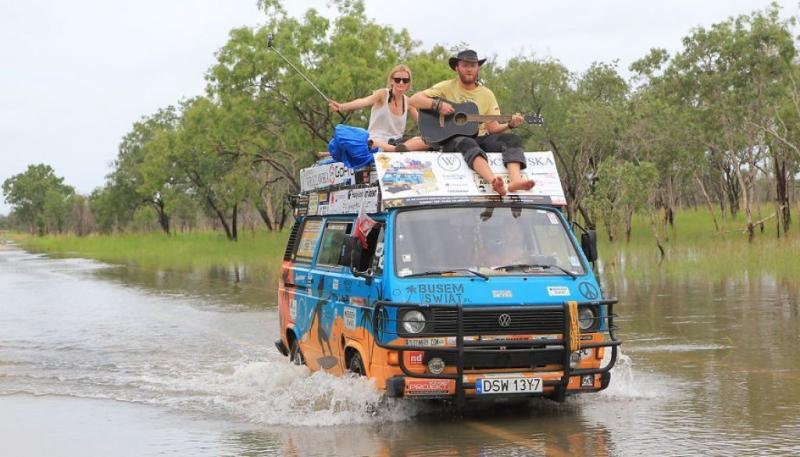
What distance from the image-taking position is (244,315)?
20859mm

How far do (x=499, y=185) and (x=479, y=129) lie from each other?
1.37m

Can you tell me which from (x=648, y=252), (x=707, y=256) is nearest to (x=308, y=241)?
(x=707, y=256)

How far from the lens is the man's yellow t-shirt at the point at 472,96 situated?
37.2 feet

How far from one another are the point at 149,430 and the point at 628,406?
4161 mm

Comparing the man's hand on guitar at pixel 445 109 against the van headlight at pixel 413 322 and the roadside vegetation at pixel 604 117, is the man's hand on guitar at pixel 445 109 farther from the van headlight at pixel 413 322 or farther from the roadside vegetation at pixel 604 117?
the roadside vegetation at pixel 604 117

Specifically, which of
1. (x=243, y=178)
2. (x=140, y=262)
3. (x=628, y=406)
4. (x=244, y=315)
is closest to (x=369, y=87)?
(x=140, y=262)

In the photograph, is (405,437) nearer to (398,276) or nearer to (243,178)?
(398,276)

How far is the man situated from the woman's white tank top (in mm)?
617

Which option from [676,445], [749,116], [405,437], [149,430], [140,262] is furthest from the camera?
[140,262]

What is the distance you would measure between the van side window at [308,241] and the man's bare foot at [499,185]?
242 centimetres

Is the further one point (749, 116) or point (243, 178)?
point (243, 178)

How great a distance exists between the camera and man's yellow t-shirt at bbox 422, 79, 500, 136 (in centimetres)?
1133

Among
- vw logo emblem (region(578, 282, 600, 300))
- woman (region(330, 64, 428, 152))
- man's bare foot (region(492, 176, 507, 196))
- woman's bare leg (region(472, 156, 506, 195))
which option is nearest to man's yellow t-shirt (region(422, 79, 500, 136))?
woman (region(330, 64, 428, 152))

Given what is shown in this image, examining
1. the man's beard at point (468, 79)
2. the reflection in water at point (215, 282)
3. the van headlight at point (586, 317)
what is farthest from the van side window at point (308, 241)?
the reflection in water at point (215, 282)
